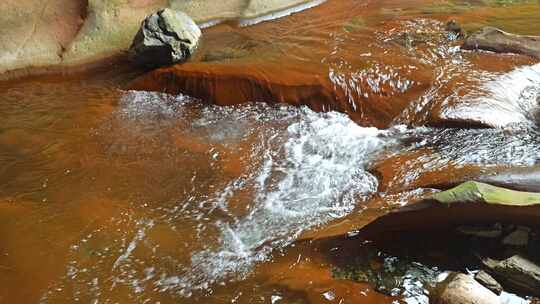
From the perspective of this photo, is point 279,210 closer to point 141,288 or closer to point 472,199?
point 141,288

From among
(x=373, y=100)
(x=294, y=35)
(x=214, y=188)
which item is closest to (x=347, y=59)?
(x=373, y=100)

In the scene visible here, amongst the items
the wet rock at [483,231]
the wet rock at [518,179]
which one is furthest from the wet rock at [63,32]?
the wet rock at [483,231]

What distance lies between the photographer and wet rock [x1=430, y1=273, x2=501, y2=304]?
2.63 metres

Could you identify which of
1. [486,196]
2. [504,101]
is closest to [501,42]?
[504,101]

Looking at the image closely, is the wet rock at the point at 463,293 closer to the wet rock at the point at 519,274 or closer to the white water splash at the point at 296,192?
the wet rock at the point at 519,274

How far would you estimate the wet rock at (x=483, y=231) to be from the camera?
300cm

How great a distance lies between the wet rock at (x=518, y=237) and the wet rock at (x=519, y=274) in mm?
118

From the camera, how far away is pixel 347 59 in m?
5.80

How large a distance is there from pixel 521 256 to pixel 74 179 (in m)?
3.71

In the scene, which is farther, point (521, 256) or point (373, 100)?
point (373, 100)

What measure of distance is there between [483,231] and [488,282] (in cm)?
38

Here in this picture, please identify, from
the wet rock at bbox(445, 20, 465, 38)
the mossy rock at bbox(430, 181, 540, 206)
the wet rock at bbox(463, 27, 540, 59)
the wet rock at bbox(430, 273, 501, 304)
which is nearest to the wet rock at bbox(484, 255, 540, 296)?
the wet rock at bbox(430, 273, 501, 304)

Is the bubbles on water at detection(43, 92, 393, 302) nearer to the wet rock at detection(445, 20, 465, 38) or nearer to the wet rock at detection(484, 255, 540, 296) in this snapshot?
the wet rock at detection(484, 255, 540, 296)

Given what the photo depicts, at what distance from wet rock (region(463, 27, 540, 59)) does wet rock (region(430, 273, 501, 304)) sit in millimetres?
3711
